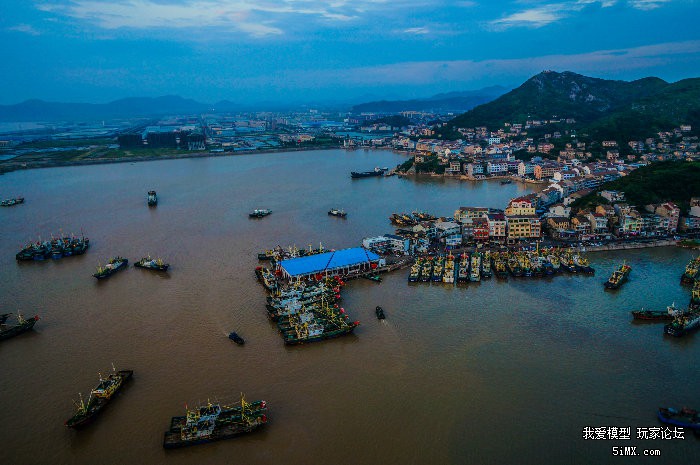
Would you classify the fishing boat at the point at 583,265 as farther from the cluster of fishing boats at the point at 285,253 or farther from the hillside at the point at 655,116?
the hillside at the point at 655,116

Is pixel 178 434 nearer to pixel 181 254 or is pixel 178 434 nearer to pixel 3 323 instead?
pixel 3 323

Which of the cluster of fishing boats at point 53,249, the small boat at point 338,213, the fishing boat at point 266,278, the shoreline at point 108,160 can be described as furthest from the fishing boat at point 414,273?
the shoreline at point 108,160

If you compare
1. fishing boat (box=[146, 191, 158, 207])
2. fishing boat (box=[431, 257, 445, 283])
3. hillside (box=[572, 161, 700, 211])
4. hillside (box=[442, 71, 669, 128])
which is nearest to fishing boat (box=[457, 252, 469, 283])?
fishing boat (box=[431, 257, 445, 283])

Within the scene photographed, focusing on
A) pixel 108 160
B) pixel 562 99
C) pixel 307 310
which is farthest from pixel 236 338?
pixel 562 99

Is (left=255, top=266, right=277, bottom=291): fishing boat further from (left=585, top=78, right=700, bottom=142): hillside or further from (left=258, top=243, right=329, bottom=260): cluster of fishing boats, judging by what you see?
(left=585, top=78, right=700, bottom=142): hillside

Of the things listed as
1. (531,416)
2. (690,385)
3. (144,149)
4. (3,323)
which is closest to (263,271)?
(3,323)

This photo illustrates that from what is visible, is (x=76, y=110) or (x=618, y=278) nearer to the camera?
(x=618, y=278)

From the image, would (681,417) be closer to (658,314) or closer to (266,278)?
(658,314)
